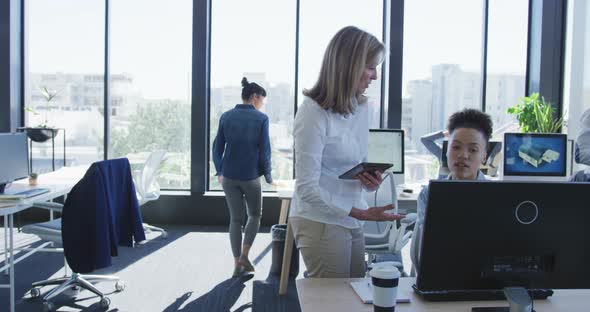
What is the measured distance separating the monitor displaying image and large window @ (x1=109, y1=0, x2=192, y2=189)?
3548mm

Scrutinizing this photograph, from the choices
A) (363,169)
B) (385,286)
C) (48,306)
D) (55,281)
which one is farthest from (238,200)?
(385,286)

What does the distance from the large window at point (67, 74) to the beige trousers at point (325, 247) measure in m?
4.76

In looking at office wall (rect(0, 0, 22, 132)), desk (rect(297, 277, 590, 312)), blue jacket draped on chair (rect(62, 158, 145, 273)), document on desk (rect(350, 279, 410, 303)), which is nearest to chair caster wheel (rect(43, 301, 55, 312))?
blue jacket draped on chair (rect(62, 158, 145, 273))

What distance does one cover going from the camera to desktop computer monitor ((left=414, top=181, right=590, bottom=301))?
1199mm

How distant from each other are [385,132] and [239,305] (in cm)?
166

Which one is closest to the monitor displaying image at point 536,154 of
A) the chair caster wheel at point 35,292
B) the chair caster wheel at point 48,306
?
the chair caster wheel at point 48,306

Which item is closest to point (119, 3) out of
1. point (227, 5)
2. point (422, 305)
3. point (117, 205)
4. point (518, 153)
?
point (227, 5)

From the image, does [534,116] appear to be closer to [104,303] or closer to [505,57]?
[505,57]

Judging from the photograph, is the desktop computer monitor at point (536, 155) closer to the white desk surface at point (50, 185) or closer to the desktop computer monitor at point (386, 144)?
the desktop computer monitor at point (386, 144)

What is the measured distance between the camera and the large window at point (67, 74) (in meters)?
5.95

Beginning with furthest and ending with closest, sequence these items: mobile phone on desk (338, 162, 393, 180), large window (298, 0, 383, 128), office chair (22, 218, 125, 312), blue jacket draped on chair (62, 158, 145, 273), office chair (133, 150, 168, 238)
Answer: large window (298, 0, 383, 128) < office chair (133, 150, 168, 238) < office chair (22, 218, 125, 312) < blue jacket draped on chair (62, 158, 145, 273) < mobile phone on desk (338, 162, 393, 180)

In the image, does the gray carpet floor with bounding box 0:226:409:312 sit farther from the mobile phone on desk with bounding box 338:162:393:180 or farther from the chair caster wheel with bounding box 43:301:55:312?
the mobile phone on desk with bounding box 338:162:393:180

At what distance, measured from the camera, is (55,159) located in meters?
6.00

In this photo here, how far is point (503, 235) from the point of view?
1213mm
